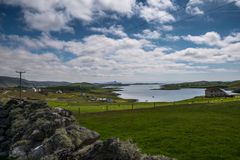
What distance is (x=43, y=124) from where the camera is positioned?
16609mm

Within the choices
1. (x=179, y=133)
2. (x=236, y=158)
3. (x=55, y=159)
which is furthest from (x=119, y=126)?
(x=55, y=159)

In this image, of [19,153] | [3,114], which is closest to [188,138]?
[19,153]

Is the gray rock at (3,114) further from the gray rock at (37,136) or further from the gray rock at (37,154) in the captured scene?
the gray rock at (37,154)

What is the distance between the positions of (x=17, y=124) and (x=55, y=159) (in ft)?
39.1

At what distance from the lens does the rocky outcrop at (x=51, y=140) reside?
29.9 feet

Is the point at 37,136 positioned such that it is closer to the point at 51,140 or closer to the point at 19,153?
the point at 19,153

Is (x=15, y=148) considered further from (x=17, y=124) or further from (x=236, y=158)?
(x=236, y=158)

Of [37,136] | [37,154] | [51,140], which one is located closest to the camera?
[51,140]

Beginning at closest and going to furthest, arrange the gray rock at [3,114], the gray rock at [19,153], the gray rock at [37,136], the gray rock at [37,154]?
1. the gray rock at [37,154]
2. the gray rock at [19,153]
3. the gray rock at [37,136]
4. the gray rock at [3,114]

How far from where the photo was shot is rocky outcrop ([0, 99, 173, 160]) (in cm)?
912

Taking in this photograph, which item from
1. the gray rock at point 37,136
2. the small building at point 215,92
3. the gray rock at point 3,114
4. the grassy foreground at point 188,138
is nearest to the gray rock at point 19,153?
the gray rock at point 37,136

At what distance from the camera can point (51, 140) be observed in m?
13.1

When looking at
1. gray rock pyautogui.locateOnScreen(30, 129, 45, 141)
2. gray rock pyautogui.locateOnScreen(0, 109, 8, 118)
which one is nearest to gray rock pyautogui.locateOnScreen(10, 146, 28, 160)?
gray rock pyautogui.locateOnScreen(30, 129, 45, 141)

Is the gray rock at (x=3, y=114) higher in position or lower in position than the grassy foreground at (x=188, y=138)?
higher
